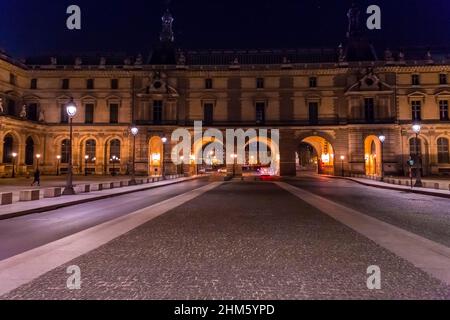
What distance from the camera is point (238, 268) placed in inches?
224

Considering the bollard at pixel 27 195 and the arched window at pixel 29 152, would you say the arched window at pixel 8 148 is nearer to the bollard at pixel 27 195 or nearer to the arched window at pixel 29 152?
the arched window at pixel 29 152

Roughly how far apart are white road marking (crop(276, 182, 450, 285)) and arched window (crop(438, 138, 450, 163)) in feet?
155

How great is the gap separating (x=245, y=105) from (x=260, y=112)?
2642 mm

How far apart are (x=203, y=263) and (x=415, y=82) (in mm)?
55615

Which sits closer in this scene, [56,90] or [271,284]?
[271,284]

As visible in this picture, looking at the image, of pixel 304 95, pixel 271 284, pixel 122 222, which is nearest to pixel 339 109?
pixel 304 95

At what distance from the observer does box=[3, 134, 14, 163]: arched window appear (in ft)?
144

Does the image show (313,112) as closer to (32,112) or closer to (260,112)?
(260,112)

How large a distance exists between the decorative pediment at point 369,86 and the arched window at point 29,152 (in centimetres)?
4832

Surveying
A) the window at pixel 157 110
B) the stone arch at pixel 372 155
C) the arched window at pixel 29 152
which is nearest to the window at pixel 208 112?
the window at pixel 157 110

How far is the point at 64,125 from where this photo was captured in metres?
52.2

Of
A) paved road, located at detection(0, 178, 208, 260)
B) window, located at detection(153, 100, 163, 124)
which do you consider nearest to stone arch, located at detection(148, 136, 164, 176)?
window, located at detection(153, 100, 163, 124)

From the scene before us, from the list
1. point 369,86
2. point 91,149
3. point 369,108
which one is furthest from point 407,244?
point 91,149
